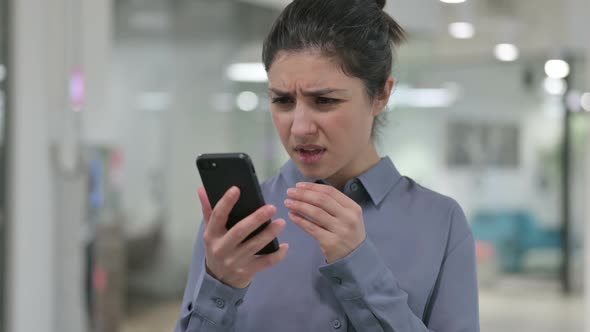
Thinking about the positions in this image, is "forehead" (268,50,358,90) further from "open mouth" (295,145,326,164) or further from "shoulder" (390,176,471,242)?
"shoulder" (390,176,471,242)

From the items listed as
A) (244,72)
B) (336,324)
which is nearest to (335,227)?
(336,324)

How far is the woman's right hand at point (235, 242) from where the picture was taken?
4.24ft

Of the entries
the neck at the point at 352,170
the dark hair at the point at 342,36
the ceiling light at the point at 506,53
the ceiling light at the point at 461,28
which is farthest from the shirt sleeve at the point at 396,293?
the ceiling light at the point at 506,53

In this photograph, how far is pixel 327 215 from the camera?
129cm

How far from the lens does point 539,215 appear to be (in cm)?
1092

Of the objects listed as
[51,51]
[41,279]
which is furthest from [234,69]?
[41,279]

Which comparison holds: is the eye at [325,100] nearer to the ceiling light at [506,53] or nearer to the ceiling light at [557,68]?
the ceiling light at [506,53]

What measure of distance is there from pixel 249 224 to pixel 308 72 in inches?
11.6

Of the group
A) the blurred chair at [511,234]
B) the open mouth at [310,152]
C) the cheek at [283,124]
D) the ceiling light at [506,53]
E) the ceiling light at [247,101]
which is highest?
the ceiling light at [506,53]

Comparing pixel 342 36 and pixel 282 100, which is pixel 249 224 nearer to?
pixel 282 100

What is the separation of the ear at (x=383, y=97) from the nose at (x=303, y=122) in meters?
0.17

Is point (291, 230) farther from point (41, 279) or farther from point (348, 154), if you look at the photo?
point (41, 279)

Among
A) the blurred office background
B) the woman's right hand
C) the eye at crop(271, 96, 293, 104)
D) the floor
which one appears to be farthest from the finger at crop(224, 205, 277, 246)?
the floor

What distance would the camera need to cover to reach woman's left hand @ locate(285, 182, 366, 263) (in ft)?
4.24
